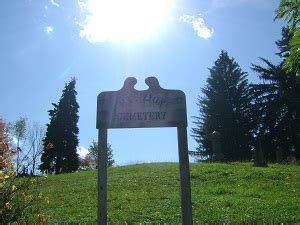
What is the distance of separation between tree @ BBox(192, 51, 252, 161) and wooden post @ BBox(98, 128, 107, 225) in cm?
3540

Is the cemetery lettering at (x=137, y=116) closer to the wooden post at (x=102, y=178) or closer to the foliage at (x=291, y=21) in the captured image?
the wooden post at (x=102, y=178)

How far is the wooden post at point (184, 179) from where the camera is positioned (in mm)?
6727

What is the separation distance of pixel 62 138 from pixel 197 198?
3789 cm

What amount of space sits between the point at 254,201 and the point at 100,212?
8113mm

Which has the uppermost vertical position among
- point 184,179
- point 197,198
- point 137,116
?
point 137,116

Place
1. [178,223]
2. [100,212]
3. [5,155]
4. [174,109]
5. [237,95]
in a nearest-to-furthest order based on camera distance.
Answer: [100,212] < [174,109] < [5,155] < [178,223] < [237,95]

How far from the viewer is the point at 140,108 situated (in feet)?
23.2

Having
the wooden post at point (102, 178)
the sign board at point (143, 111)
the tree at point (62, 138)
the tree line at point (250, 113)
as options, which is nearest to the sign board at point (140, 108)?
the sign board at point (143, 111)

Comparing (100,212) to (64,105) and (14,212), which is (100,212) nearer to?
(14,212)

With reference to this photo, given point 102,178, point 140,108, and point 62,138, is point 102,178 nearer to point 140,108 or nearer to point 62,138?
point 140,108

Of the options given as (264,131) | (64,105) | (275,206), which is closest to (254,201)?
(275,206)

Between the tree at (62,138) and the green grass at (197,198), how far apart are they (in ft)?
92.0

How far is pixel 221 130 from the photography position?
44.1 metres

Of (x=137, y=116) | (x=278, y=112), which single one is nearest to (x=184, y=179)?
(x=137, y=116)
